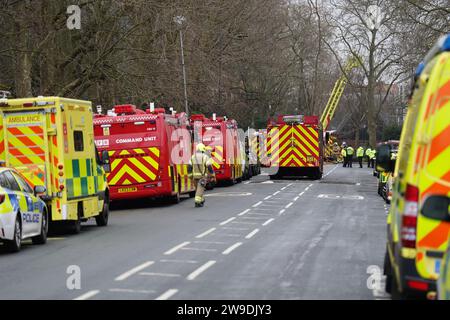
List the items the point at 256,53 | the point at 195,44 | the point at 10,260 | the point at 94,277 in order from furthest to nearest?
1. the point at 256,53
2. the point at 195,44
3. the point at 10,260
4. the point at 94,277

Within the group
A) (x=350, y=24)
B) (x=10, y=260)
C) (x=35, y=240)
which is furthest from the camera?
(x=350, y=24)

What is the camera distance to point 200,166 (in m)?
27.2

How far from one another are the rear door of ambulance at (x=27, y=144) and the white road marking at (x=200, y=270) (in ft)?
19.7

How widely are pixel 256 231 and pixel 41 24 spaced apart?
14.0 meters

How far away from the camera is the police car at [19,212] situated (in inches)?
610

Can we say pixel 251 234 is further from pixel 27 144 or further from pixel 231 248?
pixel 27 144

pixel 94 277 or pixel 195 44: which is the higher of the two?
pixel 195 44

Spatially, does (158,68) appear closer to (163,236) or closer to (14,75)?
(14,75)

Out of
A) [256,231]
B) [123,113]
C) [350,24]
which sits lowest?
[256,231]

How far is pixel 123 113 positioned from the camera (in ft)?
92.4

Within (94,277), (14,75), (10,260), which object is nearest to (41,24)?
(14,75)

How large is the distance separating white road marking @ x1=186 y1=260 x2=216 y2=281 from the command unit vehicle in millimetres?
29477

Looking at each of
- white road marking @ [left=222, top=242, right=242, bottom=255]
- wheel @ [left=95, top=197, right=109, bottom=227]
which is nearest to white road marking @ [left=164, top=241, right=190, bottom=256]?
white road marking @ [left=222, top=242, right=242, bottom=255]
